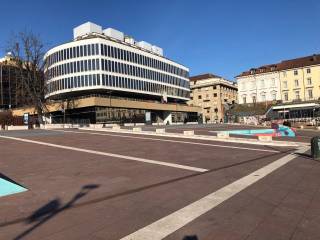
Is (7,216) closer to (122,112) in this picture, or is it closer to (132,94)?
(122,112)

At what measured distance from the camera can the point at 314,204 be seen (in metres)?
7.80

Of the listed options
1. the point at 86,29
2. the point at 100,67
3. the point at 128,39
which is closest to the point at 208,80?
the point at 128,39

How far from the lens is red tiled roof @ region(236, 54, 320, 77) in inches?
3228

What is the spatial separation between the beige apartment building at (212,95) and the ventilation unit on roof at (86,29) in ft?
147

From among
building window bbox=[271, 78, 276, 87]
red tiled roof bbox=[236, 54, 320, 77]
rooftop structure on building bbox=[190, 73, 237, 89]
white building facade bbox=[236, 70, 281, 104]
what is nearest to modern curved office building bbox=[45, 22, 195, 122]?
white building facade bbox=[236, 70, 281, 104]

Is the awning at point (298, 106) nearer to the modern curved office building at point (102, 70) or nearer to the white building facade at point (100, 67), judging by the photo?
the modern curved office building at point (102, 70)

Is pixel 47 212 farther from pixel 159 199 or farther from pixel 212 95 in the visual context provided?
pixel 212 95

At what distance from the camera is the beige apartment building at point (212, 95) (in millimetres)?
109938

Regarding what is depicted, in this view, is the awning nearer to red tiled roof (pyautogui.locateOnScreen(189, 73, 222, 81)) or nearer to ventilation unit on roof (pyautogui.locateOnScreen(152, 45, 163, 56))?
ventilation unit on roof (pyautogui.locateOnScreen(152, 45, 163, 56))

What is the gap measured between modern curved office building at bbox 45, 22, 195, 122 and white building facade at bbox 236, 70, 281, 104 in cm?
2431

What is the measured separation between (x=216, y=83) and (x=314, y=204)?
104m

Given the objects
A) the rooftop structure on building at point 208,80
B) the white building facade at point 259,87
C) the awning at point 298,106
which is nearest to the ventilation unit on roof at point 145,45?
the white building facade at point 259,87

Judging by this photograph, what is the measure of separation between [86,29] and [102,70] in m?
15.5

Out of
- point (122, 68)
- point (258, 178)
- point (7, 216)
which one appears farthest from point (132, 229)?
point (122, 68)
